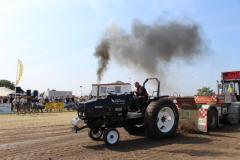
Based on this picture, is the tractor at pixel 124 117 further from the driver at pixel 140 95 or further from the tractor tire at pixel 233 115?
the tractor tire at pixel 233 115

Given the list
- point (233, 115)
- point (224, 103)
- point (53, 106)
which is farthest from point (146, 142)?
point (53, 106)

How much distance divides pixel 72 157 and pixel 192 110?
527cm

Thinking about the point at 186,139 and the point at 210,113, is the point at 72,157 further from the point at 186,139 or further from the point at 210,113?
the point at 210,113

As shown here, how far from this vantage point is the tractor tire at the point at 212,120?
12.5m

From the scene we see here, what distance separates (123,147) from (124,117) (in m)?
1.10

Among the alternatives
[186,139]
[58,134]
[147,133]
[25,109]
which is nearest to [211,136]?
[186,139]

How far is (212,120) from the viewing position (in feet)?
41.8

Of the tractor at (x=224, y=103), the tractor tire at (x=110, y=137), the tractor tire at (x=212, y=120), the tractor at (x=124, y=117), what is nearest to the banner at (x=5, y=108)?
the tractor at (x=224, y=103)

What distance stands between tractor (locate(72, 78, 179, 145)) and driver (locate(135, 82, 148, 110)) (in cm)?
9

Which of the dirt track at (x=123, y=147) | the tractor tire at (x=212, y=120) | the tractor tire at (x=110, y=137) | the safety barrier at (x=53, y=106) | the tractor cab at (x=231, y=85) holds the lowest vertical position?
the dirt track at (x=123, y=147)

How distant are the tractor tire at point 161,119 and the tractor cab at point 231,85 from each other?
4.61m

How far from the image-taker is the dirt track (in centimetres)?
821

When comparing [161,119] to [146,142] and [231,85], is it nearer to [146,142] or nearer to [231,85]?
[146,142]

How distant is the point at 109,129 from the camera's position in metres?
9.57
